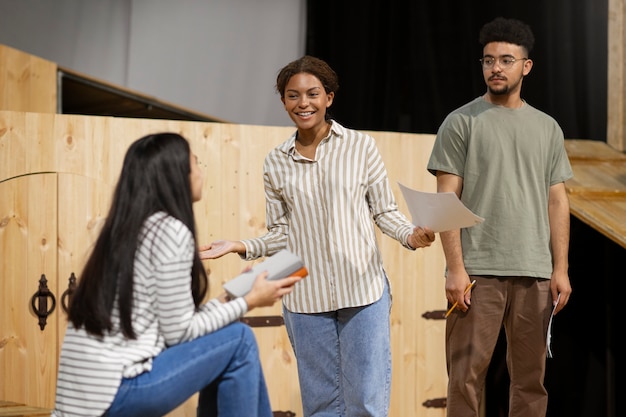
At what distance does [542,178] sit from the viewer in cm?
321

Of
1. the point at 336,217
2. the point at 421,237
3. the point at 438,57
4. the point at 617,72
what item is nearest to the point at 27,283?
the point at 336,217

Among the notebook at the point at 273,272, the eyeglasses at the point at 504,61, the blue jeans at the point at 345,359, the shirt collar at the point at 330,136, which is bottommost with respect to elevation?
the blue jeans at the point at 345,359

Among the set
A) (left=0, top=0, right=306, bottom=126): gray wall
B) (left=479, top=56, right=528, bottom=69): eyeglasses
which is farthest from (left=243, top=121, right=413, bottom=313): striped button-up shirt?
(left=0, top=0, right=306, bottom=126): gray wall

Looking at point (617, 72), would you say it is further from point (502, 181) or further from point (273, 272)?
point (273, 272)

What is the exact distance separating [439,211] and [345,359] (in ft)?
1.87

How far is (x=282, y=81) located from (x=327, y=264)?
604 mm

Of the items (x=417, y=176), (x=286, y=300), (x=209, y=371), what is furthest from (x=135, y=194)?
(x=417, y=176)

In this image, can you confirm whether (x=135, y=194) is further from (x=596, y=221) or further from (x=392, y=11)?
(x=392, y=11)

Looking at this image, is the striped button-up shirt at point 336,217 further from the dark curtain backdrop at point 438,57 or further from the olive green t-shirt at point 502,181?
the dark curtain backdrop at point 438,57

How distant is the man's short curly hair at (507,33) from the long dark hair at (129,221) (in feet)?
4.36

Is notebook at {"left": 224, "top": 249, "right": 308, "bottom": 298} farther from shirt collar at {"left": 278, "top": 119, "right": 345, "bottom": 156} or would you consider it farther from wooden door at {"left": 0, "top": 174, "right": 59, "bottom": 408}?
wooden door at {"left": 0, "top": 174, "right": 59, "bottom": 408}

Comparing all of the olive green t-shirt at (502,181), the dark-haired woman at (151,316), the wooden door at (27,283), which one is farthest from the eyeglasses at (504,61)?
the wooden door at (27,283)

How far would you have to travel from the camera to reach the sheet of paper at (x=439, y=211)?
2553mm

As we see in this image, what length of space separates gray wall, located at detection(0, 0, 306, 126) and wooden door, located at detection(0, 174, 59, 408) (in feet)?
Result: 9.16
